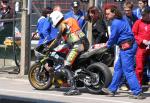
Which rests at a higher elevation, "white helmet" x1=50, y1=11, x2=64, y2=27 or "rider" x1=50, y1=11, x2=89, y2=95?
"white helmet" x1=50, y1=11, x2=64, y2=27

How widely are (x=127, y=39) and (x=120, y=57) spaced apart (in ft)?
1.41

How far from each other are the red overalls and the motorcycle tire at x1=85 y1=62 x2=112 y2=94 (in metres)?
0.93

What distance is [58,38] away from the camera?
12578 millimetres

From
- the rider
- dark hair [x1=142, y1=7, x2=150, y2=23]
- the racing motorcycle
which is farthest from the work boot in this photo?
dark hair [x1=142, y1=7, x2=150, y2=23]

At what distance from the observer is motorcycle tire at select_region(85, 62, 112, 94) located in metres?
12.1

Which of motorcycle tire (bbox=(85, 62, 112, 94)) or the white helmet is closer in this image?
motorcycle tire (bbox=(85, 62, 112, 94))

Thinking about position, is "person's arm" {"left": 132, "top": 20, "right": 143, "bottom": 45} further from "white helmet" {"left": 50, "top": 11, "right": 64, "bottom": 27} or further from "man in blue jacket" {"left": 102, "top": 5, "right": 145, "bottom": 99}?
"white helmet" {"left": 50, "top": 11, "right": 64, "bottom": 27}

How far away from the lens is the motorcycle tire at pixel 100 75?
1207 cm

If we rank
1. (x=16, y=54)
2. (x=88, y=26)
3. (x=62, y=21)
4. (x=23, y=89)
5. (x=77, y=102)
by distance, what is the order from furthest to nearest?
(x=16, y=54)
(x=88, y=26)
(x=23, y=89)
(x=62, y=21)
(x=77, y=102)

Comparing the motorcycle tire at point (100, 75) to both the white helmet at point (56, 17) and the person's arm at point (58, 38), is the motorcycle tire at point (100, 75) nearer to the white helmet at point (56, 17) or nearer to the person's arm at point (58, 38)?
the person's arm at point (58, 38)

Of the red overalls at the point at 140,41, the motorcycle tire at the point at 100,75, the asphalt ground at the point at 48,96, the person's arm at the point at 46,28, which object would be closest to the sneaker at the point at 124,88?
the asphalt ground at the point at 48,96

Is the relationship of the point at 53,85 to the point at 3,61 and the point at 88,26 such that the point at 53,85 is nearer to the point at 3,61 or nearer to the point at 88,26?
the point at 88,26

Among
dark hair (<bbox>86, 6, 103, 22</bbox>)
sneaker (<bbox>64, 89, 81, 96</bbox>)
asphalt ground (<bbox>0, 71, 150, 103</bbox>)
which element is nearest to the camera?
asphalt ground (<bbox>0, 71, 150, 103</bbox>)

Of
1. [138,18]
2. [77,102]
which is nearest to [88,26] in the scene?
[138,18]
